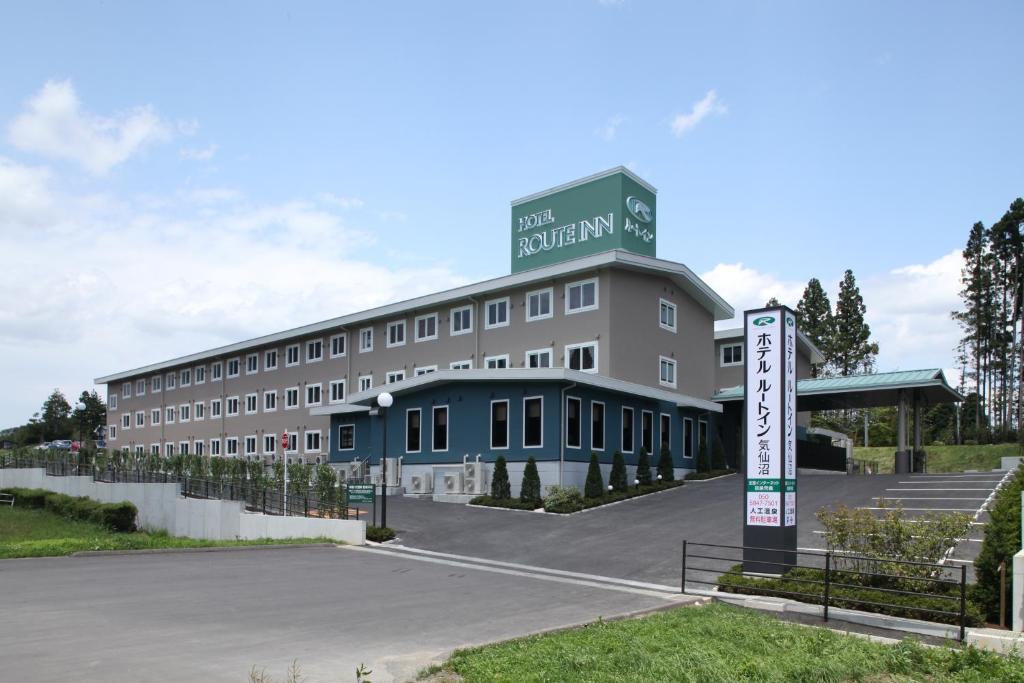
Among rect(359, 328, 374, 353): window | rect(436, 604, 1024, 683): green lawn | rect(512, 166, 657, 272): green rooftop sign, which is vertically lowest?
rect(436, 604, 1024, 683): green lawn

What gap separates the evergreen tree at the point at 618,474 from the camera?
3034 cm

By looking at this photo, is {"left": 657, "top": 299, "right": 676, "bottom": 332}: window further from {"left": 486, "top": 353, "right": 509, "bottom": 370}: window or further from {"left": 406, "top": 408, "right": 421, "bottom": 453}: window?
{"left": 406, "top": 408, "right": 421, "bottom": 453}: window

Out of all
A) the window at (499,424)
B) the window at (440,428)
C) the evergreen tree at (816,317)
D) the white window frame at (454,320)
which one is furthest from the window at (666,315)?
the evergreen tree at (816,317)

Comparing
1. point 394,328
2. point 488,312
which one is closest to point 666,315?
point 488,312

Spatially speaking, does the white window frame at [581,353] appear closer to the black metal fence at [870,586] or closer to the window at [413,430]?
the window at [413,430]

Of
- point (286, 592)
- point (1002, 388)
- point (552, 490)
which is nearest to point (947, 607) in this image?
point (286, 592)

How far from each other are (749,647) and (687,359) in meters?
31.2

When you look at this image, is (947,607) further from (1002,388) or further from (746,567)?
(1002,388)

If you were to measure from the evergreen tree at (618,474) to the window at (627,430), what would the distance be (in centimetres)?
240

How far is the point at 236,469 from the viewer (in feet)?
108

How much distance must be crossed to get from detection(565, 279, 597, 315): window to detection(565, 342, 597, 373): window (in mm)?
1500

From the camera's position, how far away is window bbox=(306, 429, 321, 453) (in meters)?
47.3

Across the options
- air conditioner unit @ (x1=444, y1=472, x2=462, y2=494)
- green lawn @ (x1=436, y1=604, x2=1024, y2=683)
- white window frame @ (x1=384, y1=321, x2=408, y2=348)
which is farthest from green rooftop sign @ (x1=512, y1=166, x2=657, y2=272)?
green lawn @ (x1=436, y1=604, x2=1024, y2=683)

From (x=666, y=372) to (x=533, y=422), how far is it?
9826 mm
